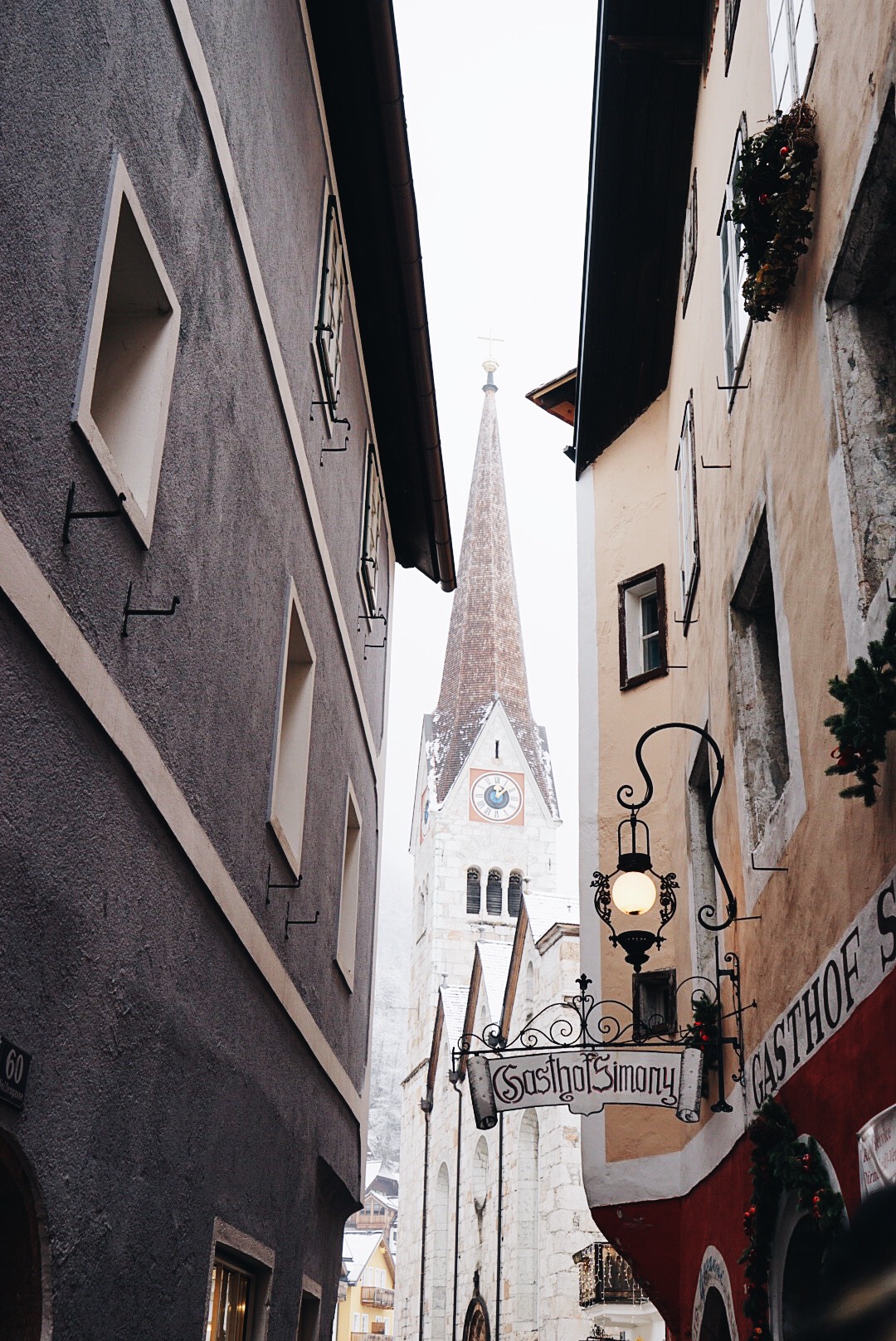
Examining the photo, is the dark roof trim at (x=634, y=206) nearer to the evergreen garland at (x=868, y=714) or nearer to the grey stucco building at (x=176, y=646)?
the grey stucco building at (x=176, y=646)

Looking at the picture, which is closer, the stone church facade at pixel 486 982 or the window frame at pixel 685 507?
the window frame at pixel 685 507

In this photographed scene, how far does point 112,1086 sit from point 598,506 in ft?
33.6

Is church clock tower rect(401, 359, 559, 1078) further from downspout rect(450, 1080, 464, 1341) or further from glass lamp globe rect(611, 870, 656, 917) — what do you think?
glass lamp globe rect(611, 870, 656, 917)

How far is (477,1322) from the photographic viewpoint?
113 ft

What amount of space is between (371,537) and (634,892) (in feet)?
18.3

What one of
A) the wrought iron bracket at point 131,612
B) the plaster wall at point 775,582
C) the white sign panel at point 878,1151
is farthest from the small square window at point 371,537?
the white sign panel at point 878,1151

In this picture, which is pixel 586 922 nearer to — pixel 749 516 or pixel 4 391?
pixel 749 516

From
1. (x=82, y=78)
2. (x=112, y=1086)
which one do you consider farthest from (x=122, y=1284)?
(x=82, y=78)

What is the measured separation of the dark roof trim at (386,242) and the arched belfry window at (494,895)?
48.2 meters

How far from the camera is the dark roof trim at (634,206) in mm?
11062

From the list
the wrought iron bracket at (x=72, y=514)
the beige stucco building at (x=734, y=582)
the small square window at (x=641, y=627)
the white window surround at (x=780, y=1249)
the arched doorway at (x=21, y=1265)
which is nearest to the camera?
the arched doorway at (x=21, y=1265)

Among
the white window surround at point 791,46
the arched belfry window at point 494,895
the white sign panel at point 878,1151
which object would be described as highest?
the arched belfry window at point 494,895

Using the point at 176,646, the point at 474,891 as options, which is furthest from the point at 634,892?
the point at 474,891

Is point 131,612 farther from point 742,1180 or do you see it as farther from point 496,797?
point 496,797
